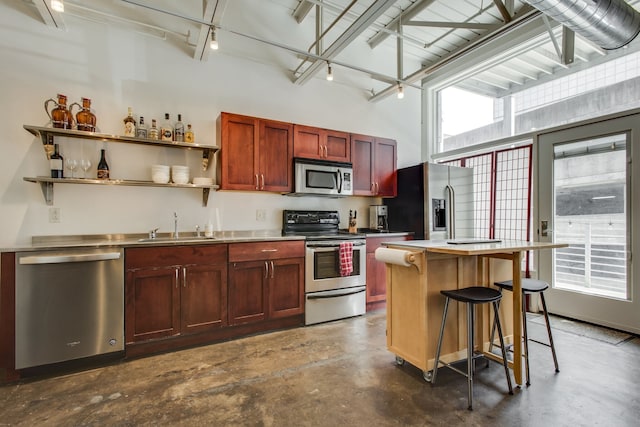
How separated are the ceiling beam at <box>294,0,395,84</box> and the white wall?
2.31ft

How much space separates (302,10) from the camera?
3.79 m

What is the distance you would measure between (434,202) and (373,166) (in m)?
Result: 0.95

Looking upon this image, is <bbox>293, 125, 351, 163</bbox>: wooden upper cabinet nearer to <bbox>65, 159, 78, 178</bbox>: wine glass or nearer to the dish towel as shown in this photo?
the dish towel

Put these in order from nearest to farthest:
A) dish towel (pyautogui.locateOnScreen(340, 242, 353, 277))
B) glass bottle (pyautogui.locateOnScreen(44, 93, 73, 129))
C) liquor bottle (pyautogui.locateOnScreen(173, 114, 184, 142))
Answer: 1. glass bottle (pyautogui.locateOnScreen(44, 93, 73, 129))
2. liquor bottle (pyautogui.locateOnScreen(173, 114, 184, 142))
3. dish towel (pyautogui.locateOnScreen(340, 242, 353, 277))

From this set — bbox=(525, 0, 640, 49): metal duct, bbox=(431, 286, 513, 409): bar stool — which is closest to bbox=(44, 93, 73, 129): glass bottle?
bbox=(431, 286, 513, 409): bar stool

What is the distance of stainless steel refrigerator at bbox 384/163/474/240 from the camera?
402cm

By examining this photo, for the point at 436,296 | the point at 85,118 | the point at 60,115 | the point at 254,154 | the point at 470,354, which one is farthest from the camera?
the point at 254,154

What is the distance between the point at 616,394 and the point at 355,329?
1971 millimetres

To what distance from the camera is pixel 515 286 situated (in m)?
2.02

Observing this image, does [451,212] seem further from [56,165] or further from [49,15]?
[49,15]

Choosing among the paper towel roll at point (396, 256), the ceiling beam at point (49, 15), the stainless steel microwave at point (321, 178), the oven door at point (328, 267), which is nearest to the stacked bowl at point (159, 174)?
the stainless steel microwave at point (321, 178)

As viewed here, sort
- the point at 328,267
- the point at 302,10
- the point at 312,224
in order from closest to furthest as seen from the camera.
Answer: the point at 328,267 < the point at 302,10 < the point at 312,224

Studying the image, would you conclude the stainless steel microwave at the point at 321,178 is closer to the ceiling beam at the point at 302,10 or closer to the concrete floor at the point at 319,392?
the concrete floor at the point at 319,392

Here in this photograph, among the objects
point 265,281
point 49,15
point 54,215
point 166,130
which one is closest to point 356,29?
point 166,130
